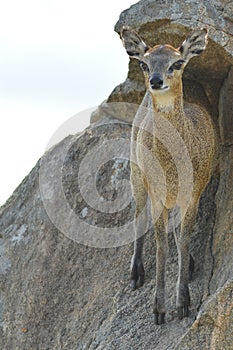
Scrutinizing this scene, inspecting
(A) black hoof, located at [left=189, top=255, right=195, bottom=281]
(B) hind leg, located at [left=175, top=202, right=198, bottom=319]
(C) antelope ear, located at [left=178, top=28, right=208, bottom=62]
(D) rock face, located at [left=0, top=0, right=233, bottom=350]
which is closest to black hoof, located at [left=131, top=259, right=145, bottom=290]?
(D) rock face, located at [left=0, top=0, right=233, bottom=350]

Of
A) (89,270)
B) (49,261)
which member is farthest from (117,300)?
(49,261)

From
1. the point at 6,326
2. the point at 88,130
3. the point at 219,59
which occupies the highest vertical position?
the point at 219,59

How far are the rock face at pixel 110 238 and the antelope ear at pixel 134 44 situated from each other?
761 mm

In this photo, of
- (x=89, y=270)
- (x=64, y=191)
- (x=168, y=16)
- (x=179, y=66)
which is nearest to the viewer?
(x=179, y=66)

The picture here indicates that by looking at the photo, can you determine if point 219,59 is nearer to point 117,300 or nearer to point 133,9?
point 133,9

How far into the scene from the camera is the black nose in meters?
12.2

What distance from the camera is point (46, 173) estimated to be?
17938mm

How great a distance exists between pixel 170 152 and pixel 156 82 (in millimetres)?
1145

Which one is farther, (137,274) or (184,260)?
(137,274)

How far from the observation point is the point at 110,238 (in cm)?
1590

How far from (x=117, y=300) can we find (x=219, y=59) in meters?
3.89

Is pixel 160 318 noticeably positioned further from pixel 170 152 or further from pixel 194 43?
pixel 194 43

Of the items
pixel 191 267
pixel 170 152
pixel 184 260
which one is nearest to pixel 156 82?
pixel 170 152

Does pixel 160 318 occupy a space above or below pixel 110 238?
above
